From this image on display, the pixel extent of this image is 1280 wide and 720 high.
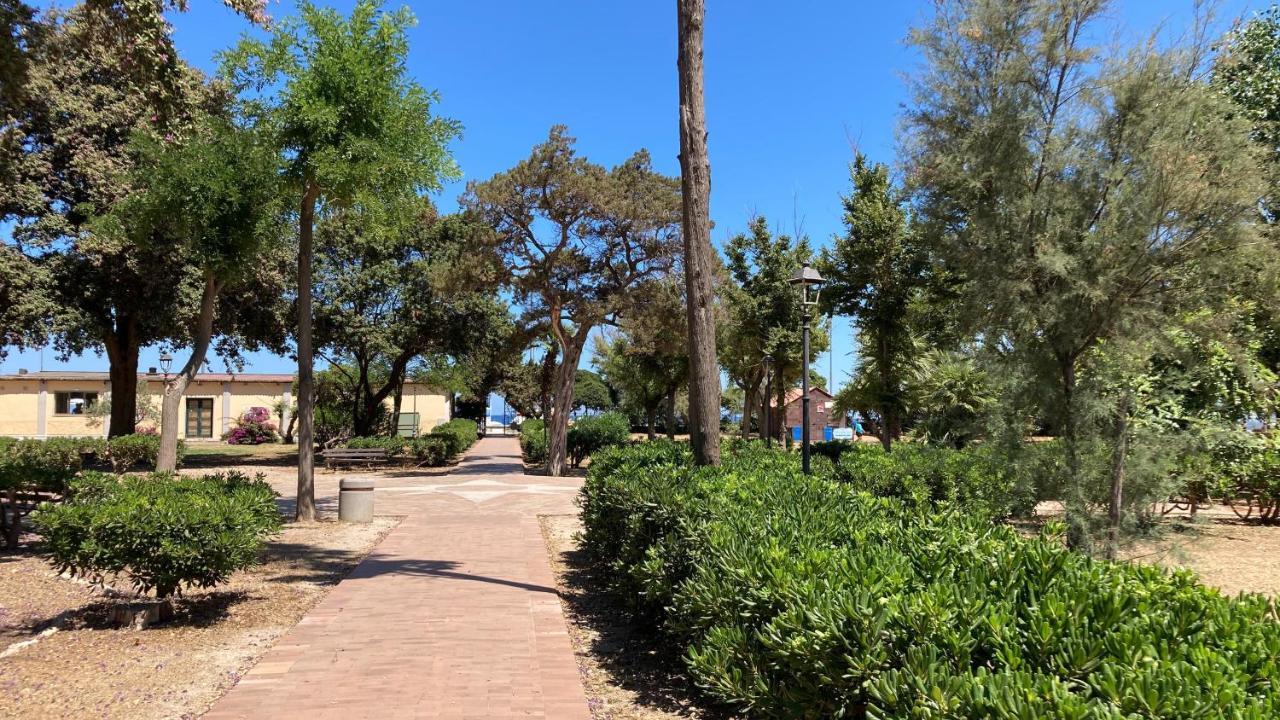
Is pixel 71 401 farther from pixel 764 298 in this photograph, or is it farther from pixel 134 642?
pixel 134 642

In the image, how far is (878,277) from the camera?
56.7 ft

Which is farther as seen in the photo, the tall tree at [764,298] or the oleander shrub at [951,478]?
the tall tree at [764,298]

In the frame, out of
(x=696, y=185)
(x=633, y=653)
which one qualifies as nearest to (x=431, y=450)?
(x=696, y=185)

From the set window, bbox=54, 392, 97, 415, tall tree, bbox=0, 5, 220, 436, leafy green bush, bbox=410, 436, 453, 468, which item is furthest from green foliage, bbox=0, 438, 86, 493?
window, bbox=54, 392, 97, 415

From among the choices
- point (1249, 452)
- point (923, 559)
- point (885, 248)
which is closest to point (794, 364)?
point (885, 248)

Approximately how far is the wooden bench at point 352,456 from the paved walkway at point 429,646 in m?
14.8

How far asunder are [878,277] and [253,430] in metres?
36.4

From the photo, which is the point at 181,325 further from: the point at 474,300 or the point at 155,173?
the point at 155,173

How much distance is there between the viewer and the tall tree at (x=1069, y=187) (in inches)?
266

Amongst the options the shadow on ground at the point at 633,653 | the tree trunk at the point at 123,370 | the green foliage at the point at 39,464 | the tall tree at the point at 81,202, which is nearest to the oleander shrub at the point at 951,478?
the shadow on ground at the point at 633,653

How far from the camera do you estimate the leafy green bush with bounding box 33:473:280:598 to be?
5445 mm

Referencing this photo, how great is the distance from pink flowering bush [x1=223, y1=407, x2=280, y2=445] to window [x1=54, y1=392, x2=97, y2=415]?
890 centimetres

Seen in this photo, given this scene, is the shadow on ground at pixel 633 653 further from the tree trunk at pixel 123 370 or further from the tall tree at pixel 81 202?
the tree trunk at pixel 123 370

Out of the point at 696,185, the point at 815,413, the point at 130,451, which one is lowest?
the point at 130,451
